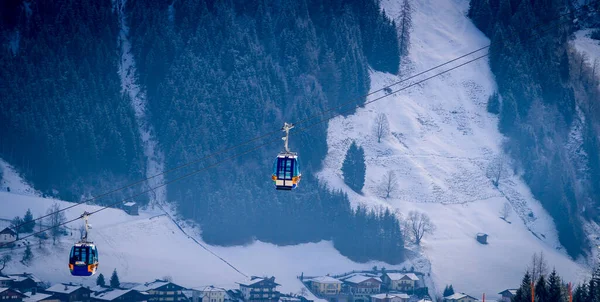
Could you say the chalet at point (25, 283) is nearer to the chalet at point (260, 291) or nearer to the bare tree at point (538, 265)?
the chalet at point (260, 291)

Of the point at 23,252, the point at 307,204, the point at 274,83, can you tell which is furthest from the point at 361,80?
the point at 23,252

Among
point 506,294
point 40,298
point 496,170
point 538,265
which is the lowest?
point 40,298

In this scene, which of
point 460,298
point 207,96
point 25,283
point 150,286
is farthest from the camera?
point 207,96

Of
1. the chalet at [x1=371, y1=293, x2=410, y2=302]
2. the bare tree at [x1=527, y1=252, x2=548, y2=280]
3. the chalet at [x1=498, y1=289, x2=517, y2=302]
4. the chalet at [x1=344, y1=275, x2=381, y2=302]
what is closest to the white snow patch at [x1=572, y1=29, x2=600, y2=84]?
the bare tree at [x1=527, y1=252, x2=548, y2=280]

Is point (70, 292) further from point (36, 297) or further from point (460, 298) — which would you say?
point (460, 298)

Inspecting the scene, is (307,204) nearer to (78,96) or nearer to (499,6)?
(78,96)

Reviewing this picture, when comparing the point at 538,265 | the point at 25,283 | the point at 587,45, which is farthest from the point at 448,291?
the point at 587,45

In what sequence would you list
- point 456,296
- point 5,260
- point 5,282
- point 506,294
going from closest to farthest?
point 5,282
point 5,260
point 456,296
point 506,294

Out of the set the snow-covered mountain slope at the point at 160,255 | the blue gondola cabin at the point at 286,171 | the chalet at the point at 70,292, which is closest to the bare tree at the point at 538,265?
the snow-covered mountain slope at the point at 160,255
